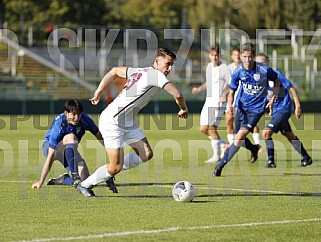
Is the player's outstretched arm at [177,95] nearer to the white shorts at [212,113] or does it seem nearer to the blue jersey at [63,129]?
the blue jersey at [63,129]

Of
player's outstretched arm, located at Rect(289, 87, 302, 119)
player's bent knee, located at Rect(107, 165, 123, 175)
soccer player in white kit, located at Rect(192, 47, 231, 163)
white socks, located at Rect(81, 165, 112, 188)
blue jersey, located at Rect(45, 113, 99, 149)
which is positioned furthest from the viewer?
soccer player in white kit, located at Rect(192, 47, 231, 163)

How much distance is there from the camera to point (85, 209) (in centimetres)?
1028

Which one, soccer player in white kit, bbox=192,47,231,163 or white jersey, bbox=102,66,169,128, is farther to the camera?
soccer player in white kit, bbox=192,47,231,163

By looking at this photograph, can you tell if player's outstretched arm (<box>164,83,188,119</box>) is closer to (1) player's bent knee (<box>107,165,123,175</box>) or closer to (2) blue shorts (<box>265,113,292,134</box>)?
(1) player's bent knee (<box>107,165,123,175</box>)

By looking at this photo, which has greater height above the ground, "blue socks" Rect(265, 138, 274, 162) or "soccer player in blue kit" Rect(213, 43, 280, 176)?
"soccer player in blue kit" Rect(213, 43, 280, 176)

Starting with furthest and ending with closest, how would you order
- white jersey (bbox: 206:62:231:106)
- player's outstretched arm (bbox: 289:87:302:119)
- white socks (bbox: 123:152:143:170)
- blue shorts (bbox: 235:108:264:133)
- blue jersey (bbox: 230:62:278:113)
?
white jersey (bbox: 206:62:231:106) < player's outstretched arm (bbox: 289:87:302:119) < blue jersey (bbox: 230:62:278:113) < blue shorts (bbox: 235:108:264:133) < white socks (bbox: 123:152:143:170)

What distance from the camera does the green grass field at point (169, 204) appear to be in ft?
28.4

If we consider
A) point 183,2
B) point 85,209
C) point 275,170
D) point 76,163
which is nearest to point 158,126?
point 275,170

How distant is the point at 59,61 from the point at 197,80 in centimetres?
714

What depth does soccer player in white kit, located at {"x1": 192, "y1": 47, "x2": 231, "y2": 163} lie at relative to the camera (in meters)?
17.4

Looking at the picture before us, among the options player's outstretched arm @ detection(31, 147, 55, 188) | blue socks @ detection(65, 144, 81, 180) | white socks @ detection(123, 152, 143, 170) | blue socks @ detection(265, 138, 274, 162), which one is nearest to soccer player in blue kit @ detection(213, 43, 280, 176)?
blue socks @ detection(265, 138, 274, 162)

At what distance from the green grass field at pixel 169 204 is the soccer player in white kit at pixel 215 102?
0.52 m

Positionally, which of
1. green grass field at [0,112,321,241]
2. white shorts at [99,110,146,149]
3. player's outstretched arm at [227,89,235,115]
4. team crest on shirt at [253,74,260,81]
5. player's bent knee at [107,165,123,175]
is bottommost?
green grass field at [0,112,321,241]

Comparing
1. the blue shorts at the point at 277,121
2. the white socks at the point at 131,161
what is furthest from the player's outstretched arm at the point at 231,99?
the white socks at the point at 131,161
